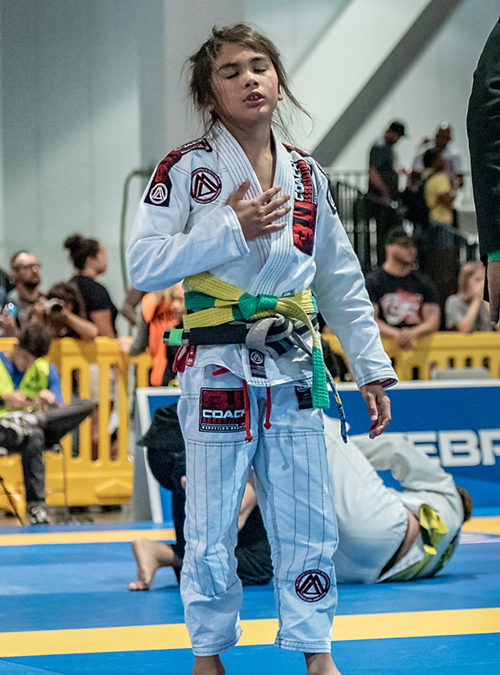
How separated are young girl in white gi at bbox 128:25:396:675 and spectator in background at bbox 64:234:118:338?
5.09m

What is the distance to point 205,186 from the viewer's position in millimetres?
2424

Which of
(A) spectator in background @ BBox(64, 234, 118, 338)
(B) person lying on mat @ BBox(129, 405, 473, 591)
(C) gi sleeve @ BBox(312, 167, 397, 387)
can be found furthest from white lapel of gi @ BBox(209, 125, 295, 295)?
(A) spectator in background @ BBox(64, 234, 118, 338)

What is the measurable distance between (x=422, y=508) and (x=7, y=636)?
1.78 meters

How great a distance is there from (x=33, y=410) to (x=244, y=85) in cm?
379

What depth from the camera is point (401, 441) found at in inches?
164

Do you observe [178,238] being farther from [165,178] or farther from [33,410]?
[33,410]

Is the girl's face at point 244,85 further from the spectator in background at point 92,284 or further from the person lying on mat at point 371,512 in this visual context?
the spectator in background at point 92,284

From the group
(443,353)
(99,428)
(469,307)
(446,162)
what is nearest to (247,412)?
(99,428)

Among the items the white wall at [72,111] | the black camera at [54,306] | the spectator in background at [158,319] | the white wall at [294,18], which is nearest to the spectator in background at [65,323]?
the black camera at [54,306]

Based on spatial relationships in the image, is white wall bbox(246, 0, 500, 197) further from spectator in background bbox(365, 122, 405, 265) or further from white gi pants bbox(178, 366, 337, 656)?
white gi pants bbox(178, 366, 337, 656)

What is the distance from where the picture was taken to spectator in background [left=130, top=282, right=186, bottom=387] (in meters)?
6.23

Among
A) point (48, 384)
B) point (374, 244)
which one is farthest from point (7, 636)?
point (374, 244)

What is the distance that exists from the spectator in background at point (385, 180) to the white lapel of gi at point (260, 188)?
27.7 feet

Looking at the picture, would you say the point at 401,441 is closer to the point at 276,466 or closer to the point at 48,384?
the point at 276,466
